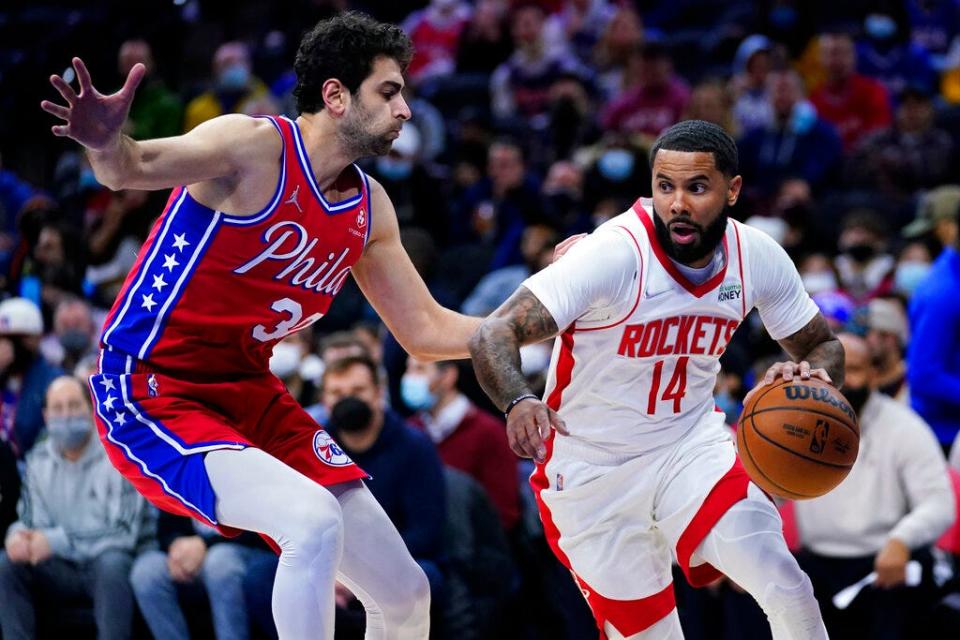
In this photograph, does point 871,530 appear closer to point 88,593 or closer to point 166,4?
point 88,593

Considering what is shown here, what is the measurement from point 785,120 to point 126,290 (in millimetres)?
7412

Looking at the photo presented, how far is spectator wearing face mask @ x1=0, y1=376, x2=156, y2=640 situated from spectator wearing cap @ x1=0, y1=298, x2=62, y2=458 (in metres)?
0.95

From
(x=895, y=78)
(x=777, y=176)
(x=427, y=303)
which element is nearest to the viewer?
(x=427, y=303)

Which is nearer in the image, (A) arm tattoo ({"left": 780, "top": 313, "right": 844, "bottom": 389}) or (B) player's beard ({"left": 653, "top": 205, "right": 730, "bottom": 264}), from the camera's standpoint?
(B) player's beard ({"left": 653, "top": 205, "right": 730, "bottom": 264})

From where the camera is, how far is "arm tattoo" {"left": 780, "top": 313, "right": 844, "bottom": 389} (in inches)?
206

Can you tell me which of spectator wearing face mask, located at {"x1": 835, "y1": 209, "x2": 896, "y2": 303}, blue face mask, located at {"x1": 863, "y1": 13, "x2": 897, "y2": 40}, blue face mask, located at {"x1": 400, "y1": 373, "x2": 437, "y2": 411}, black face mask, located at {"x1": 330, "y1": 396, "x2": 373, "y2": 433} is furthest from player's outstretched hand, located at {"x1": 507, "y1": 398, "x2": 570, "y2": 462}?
blue face mask, located at {"x1": 863, "y1": 13, "x2": 897, "y2": 40}

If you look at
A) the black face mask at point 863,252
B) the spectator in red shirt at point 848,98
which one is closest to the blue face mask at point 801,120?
the spectator in red shirt at point 848,98

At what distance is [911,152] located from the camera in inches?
430

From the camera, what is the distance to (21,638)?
7223 mm

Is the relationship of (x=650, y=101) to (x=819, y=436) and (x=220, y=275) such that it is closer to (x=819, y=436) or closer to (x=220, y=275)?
(x=819, y=436)

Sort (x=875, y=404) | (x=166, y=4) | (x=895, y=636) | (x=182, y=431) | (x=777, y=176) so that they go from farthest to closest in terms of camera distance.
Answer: (x=166, y=4) < (x=777, y=176) < (x=875, y=404) < (x=895, y=636) < (x=182, y=431)

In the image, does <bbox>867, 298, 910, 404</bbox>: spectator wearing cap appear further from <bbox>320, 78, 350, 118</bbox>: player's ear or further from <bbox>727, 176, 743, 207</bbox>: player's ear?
<bbox>320, 78, 350, 118</bbox>: player's ear

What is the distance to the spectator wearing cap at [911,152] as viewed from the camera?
10.9m

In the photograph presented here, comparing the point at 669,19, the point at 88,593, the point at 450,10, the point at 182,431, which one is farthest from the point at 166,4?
the point at 182,431
